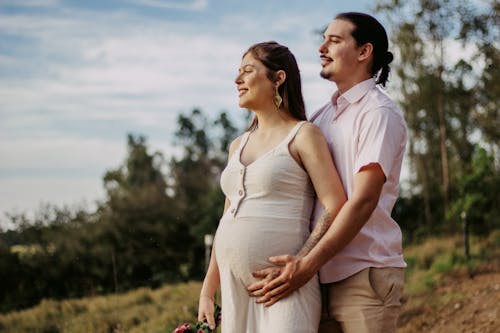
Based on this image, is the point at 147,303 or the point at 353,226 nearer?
the point at 353,226

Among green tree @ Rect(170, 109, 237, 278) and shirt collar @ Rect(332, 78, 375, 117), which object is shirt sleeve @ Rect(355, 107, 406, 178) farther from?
green tree @ Rect(170, 109, 237, 278)

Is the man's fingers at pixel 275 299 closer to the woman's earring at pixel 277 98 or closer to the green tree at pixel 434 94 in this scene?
the woman's earring at pixel 277 98

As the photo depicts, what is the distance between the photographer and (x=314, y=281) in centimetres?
251

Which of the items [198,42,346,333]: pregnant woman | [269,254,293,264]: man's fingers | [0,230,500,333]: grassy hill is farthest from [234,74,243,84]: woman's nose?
[0,230,500,333]: grassy hill

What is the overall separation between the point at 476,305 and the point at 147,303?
5121 mm

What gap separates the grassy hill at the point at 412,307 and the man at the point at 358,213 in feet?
15.6

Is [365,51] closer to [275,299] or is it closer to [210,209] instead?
[275,299]

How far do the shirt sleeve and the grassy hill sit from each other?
4978 mm

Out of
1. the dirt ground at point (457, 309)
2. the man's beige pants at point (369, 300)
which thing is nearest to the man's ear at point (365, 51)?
the man's beige pants at point (369, 300)

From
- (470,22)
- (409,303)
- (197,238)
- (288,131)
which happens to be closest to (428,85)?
(470,22)

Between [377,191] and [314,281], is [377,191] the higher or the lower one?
the higher one

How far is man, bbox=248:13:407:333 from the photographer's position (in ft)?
7.86

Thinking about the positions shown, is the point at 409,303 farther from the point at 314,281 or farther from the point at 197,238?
the point at 197,238

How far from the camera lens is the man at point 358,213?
7.86 feet
